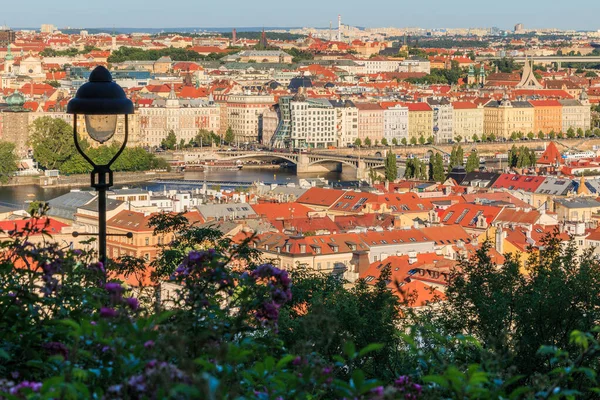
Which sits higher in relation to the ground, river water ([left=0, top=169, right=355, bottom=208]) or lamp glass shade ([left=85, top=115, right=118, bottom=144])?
lamp glass shade ([left=85, top=115, right=118, bottom=144])

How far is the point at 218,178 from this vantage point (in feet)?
124

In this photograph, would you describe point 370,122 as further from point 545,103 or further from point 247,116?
point 545,103

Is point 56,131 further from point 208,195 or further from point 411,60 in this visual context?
point 411,60

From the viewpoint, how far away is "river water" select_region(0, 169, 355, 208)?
3272 cm

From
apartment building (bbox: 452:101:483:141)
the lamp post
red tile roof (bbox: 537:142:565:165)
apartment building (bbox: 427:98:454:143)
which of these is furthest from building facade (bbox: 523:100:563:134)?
the lamp post

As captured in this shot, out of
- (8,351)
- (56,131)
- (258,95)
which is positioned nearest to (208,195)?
(56,131)

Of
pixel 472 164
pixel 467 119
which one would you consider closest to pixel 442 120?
pixel 467 119

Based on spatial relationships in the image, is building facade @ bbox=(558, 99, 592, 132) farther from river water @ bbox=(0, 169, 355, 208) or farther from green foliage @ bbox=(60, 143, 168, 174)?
green foliage @ bbox=(60, 143, 168, 174)

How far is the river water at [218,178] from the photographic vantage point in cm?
3272

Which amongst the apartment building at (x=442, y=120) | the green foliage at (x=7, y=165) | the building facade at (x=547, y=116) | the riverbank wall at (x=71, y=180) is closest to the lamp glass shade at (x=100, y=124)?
the riverbank wall at (x=71, y=180)

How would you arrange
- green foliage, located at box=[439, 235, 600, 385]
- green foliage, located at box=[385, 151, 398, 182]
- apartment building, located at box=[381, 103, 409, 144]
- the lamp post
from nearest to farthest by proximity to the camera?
the lamp post, green foliage, located at box=[439, 235, 600, 385], green foliage, located at box=[385, 151, 398, 182], apartment building, located at box=[381, 103, 409, 144]

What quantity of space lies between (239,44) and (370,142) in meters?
50.1

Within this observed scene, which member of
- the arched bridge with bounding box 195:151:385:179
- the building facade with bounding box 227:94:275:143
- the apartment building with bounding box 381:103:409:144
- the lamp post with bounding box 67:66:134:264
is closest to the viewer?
the lamp post with bounding box 67:66:134:264

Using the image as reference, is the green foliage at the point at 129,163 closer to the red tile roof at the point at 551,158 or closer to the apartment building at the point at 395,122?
the red tile roof at the point at 551,158
